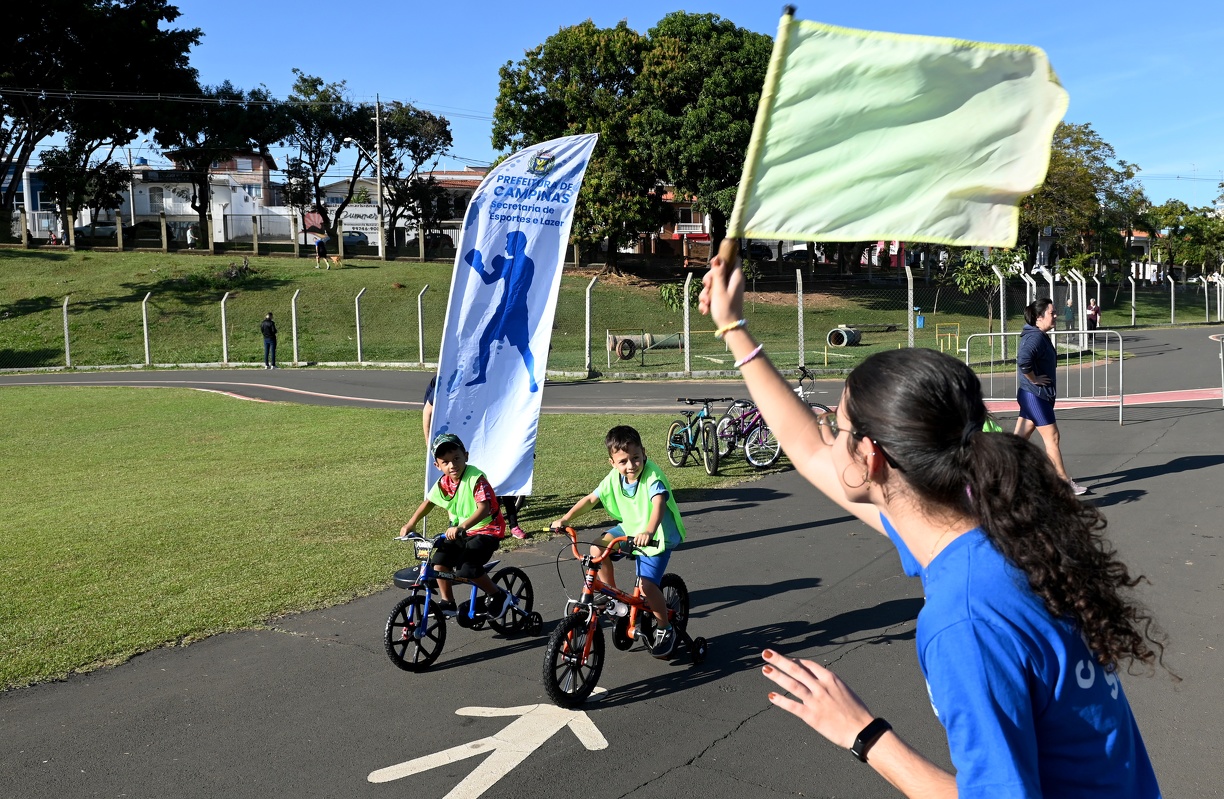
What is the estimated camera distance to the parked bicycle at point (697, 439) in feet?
41.6

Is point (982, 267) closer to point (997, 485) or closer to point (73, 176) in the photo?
point (997, 485)

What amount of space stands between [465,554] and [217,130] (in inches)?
2249

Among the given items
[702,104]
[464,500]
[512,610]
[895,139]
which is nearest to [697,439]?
[512,610]

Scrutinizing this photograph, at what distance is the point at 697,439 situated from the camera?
520 inches

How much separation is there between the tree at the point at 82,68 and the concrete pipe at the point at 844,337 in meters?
35.8

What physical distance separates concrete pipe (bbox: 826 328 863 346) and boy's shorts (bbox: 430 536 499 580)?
29079 millimetres

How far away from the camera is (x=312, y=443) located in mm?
16266

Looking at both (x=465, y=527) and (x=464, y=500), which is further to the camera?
(x=464, y=500)

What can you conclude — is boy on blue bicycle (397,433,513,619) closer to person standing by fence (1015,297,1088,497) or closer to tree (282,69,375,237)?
person standing by fence (1015,297,1088,497)

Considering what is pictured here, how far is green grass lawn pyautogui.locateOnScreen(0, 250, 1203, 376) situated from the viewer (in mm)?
34906

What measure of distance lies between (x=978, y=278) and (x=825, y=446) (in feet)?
98.5

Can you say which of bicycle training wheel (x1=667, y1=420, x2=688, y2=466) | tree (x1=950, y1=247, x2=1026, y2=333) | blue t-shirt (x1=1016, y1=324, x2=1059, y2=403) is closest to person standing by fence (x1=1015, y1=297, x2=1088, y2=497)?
blue t-shirt (x1=1016, y1=324, x2=1059, y2=403)

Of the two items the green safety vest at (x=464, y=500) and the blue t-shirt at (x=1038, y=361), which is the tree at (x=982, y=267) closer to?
the blue t-shirt at (x=1038, y=361)

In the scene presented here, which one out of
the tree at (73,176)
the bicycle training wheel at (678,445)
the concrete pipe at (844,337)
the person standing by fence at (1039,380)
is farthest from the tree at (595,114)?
the person standing by fence at (1039,380)
